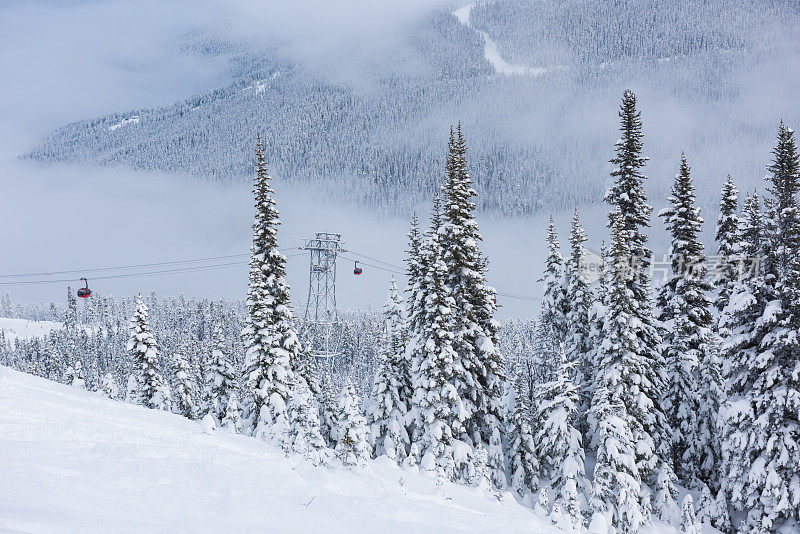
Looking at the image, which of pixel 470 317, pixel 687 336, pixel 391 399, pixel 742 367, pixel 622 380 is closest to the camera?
pixel 742 367

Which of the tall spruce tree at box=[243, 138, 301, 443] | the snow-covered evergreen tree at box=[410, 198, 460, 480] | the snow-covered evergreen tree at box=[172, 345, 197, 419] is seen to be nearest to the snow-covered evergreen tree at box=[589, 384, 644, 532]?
the snow-covered evergreen tree at box=[410, 198, 460, 480]

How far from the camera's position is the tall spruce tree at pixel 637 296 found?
83.3 ft

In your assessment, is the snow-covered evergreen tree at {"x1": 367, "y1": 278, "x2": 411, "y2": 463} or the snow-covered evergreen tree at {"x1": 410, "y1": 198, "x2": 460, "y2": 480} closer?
the snow-covered evergreen tree at {"x1": 410, "y1": 198, "x2": 460, "y2": 480}

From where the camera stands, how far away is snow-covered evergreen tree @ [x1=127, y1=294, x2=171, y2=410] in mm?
40281

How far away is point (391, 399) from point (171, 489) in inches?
969

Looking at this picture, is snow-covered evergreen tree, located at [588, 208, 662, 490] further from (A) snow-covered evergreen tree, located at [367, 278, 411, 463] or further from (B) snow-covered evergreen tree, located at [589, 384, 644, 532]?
(A) snow-covered evergreen tree, located at [367, 278, 411, 463]

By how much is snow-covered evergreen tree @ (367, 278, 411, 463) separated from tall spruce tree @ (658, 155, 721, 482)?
1640 cm

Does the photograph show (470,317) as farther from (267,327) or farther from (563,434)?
(267,327)

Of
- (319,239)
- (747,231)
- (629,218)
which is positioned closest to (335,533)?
(629,218)

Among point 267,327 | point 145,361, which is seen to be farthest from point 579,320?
point 145,361

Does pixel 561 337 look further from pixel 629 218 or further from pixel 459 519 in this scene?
pixel 459 519

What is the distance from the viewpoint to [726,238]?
102 ft

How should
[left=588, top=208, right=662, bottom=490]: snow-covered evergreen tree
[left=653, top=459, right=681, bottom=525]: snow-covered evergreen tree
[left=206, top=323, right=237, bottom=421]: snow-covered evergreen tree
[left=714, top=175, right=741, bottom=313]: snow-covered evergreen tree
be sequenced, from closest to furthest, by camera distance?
[left=588, top=208, right=662, bottom=490]: snow-covered evergreen tree < [left=653, top=459, right=681, bottom=525]: snow-covered evergreen tree < [left=714, top=175, right=741, bottom=313]: snow-covered evergreen tree < [left=206, top=323, right=237, bottom=421]: snow-covered evergreen tree

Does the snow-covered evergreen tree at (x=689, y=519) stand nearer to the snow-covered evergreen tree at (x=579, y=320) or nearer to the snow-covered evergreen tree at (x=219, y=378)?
the snow-covered evergreen tree at (x=579, y=320)
